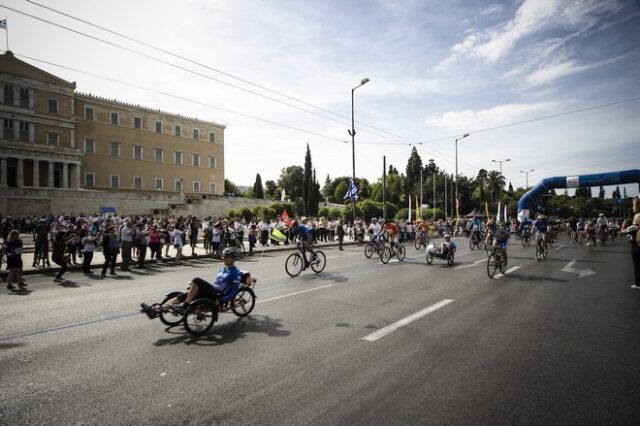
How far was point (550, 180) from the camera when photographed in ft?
105

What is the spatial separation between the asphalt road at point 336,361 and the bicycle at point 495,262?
2.25m

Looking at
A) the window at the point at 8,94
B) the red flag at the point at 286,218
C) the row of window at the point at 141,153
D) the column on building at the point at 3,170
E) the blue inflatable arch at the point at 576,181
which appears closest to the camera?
the red flag at the point at 286,218

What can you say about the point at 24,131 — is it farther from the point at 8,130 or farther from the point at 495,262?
the point at 495,262

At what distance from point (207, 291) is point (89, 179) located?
5394 cm

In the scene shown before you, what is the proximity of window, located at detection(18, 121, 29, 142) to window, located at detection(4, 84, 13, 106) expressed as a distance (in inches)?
99.9

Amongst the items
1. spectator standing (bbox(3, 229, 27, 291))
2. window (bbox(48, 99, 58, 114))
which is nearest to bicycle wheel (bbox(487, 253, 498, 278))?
spectator standing (bbox(3, 229, 27, 291))

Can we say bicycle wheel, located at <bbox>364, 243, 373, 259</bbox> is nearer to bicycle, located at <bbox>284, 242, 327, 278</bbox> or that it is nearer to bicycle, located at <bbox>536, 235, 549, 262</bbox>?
bicycle, located at <bbox>284, 242, 327, 278</bbox>

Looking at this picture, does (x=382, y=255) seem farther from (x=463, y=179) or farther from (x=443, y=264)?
(x=463, y=179)

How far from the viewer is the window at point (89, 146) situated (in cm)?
4959

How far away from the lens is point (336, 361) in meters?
4.65

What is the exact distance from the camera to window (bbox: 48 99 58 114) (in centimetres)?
4606

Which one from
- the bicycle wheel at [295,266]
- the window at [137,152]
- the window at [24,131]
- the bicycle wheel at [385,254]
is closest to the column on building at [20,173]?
the window at [24,131]

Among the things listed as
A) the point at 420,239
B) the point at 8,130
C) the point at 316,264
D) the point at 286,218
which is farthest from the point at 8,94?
the point at 420,239

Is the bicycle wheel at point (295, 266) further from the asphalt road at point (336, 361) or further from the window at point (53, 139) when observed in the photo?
the window at point (53, 139)
